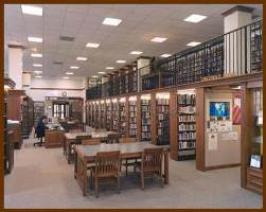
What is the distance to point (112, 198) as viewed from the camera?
4703 mm

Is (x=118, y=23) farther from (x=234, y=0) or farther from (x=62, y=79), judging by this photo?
(x=62, y=79)

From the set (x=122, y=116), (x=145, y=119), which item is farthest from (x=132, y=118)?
(x=122, y=116)

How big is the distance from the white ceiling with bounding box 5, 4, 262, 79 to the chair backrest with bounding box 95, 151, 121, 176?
4.03 metres

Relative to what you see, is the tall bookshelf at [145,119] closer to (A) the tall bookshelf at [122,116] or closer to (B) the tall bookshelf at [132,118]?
(B) the tall bookshelf at [132,118]

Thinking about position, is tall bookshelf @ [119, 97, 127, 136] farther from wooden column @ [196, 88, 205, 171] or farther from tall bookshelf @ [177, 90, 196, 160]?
wooden column @ [196, 88, 205, 171]

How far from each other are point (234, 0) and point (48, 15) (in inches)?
201

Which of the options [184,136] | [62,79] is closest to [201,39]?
[184,136]

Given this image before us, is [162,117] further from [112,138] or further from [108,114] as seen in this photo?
[108,114]

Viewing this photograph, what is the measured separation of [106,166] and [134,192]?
770 mm

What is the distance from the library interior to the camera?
4.95m

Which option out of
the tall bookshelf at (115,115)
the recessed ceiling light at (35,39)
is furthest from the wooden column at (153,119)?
the recessed ceiling light at (35,39)

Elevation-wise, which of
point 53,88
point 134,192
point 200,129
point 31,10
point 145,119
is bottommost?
point 134,192

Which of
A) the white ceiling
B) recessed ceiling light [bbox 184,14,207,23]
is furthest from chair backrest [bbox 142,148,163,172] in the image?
recessed ceiling light [bbox 184,14,207,23]

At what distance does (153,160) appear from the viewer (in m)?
5.40
